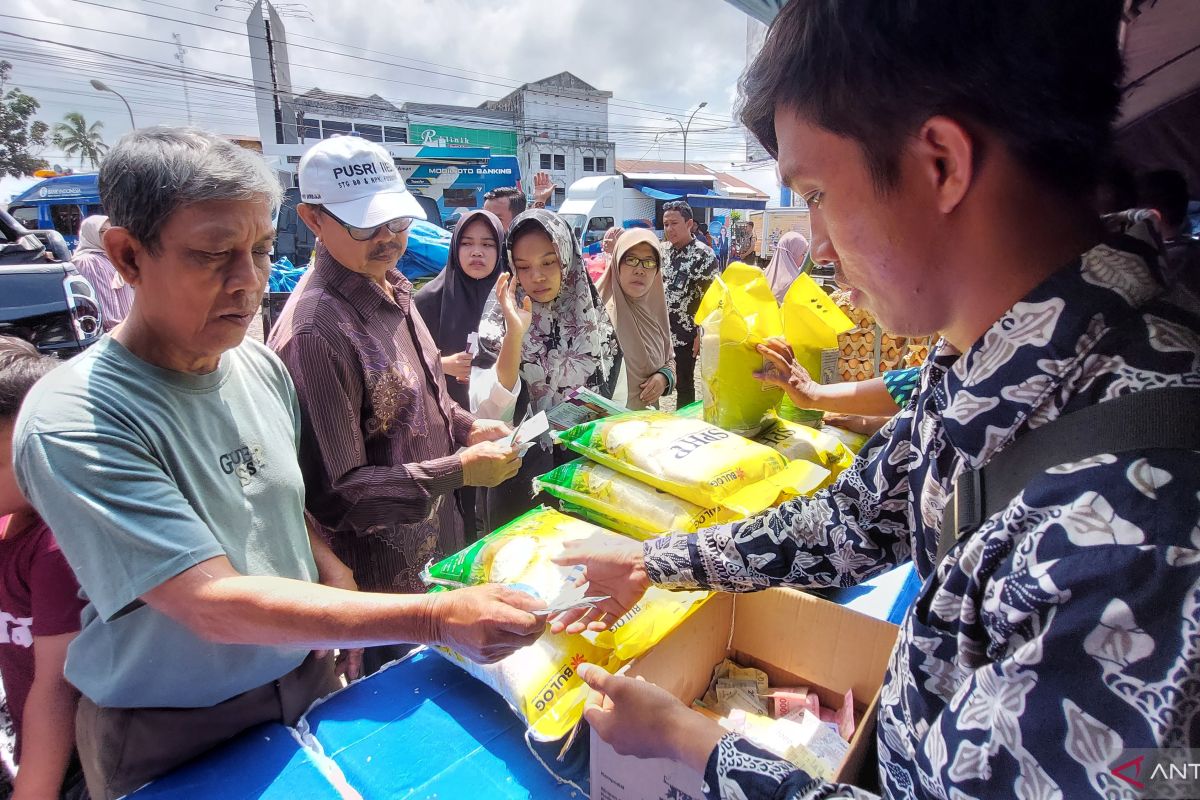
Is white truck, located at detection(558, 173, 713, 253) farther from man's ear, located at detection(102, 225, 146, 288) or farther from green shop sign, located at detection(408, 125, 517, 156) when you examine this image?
man's ear, located at detection(102, 225, 146, 288)

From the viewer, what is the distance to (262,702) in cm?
132

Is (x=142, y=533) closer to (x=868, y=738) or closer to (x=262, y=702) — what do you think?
(x=262, y=702)

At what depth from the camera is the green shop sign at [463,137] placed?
114ft

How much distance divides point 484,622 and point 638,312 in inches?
130

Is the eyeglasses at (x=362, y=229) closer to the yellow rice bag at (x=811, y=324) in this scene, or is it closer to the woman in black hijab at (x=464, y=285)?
the yellow rice bag at (x=811, y=324)

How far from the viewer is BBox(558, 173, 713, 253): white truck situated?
2256 cm

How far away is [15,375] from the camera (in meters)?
1.35

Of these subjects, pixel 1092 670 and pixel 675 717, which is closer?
pixel 1092 670

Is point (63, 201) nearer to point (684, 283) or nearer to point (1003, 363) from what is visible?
point (684, 283)

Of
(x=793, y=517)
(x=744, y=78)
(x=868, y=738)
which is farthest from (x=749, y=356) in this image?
(x=868, y=738)

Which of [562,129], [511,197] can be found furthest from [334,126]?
[511,197]

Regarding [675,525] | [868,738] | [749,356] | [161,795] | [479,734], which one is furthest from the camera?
[749,356]

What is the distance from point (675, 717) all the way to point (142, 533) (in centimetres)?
95

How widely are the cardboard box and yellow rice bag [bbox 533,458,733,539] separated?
10.4 inches
